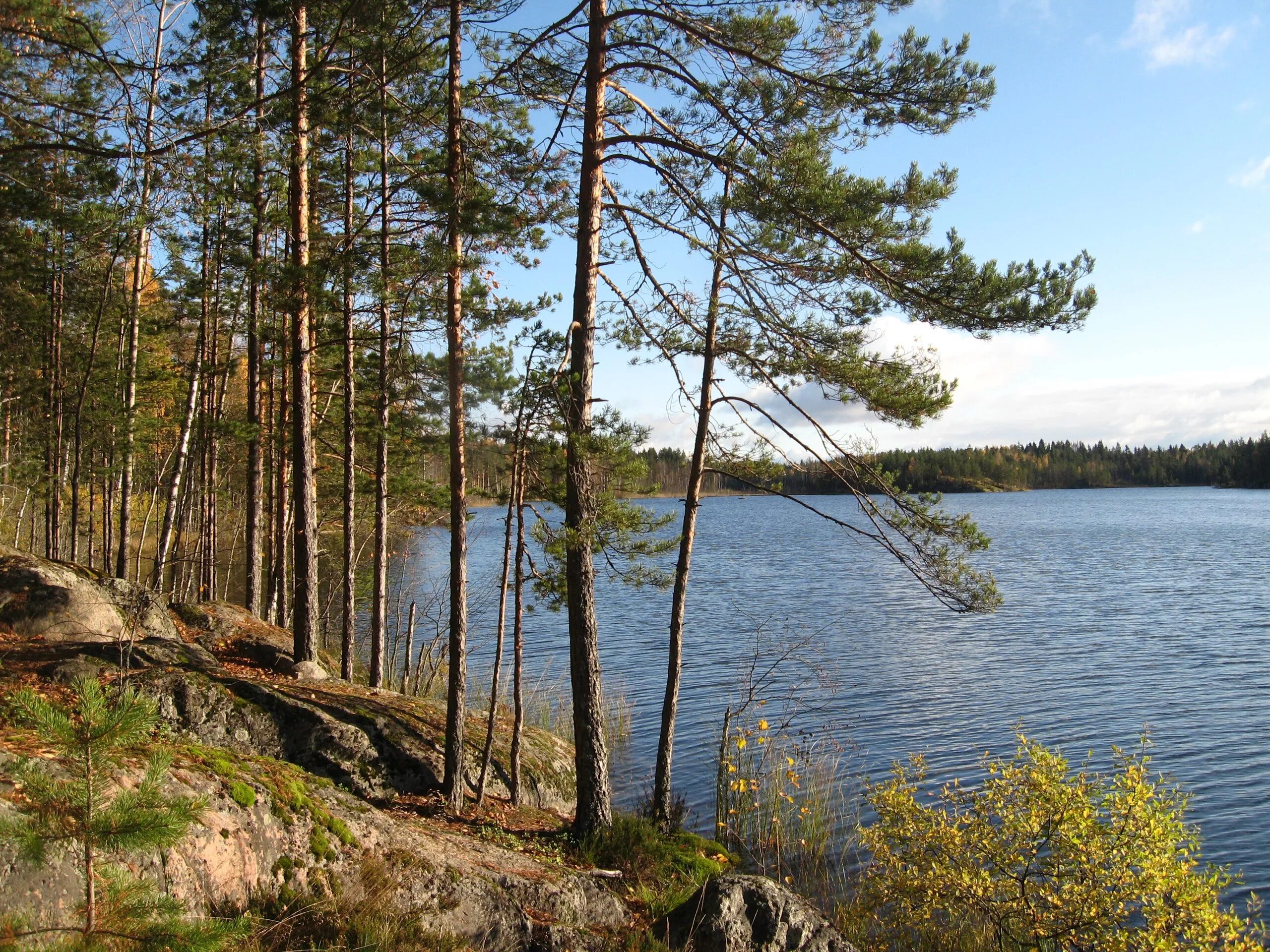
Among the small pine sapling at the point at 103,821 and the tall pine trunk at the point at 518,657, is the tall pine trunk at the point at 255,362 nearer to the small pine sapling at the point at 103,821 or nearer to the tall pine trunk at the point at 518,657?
the tall pine trunk at the point at 518,657

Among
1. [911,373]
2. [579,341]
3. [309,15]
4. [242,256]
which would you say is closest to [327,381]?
[242,256]

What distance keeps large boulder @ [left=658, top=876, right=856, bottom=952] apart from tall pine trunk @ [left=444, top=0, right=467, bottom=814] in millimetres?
3842

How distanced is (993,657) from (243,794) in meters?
16.8

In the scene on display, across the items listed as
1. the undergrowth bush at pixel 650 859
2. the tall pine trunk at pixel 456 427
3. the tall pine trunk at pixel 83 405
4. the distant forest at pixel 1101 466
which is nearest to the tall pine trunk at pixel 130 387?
the tall pine trunk at pixel 83 405

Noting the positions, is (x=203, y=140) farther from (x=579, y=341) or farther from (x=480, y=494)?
(x=480, y=494)

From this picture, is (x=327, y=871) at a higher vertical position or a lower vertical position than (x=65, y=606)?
lower

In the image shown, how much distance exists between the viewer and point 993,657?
59.7 feet

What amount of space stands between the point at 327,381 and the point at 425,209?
1132cm

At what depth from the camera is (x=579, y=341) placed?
8.23 meters

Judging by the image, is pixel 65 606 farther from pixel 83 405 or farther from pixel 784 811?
pixel 784 811

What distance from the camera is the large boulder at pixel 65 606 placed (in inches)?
378

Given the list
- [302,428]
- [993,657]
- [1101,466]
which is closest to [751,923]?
[302,428]

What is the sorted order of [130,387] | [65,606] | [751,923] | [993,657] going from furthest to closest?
[993,657] < [130,387] < [65,606] < [751,923]

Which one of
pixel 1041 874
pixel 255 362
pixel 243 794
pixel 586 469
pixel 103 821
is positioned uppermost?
pixel 255 362
